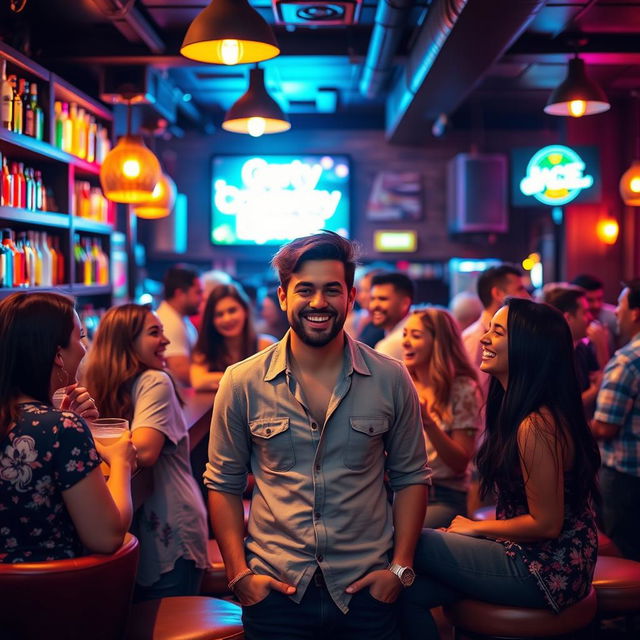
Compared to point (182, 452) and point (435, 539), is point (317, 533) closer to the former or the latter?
point (435, 539)

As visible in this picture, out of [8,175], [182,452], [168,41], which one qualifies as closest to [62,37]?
[168,41]

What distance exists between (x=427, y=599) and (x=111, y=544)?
3.20 feet

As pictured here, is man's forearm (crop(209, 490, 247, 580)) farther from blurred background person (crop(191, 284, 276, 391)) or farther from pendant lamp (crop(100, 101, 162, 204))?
pendant lamp (crop(100, 101, 162, 204))

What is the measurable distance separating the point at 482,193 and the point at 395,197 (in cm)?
115

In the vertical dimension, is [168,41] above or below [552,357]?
above

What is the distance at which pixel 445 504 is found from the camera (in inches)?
135

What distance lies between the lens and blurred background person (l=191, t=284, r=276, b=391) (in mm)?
4965

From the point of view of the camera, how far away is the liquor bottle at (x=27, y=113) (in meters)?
4.58

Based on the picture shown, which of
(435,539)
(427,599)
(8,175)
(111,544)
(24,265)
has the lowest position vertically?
(427,599)

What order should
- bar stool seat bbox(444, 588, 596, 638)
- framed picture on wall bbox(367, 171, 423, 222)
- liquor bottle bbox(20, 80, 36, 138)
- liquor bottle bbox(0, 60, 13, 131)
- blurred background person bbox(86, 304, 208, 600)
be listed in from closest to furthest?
bar stool seat bbox(444, 588, 596, 638), blurred background person bbox(86, 304, 208, 600), liquor bottle bbox(0, 60, 13, 131), liquor bottle bbox(20, 80, 36, 138), framed picture on wall bbox(367, 171, 423, 222)

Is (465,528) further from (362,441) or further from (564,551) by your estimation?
(362,441)

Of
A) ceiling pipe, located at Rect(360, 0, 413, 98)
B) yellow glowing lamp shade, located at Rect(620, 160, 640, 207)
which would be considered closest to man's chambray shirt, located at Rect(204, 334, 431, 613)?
ceiling pipe, located at Rect(360, 0, 413, 98)

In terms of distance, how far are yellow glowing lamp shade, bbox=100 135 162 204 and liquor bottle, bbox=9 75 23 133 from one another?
2.24 feet

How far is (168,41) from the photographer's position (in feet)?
19.2
